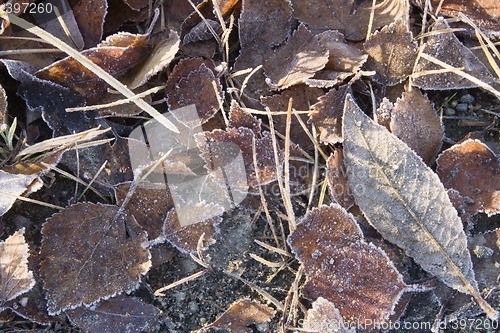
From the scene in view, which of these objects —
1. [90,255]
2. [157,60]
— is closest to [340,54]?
[157,60]

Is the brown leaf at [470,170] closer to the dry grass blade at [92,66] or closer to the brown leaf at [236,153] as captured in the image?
the brown leaf at [236,153]

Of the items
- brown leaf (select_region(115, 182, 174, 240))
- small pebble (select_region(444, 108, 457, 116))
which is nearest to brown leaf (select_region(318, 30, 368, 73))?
small pebble (select_region(444, 108, 457, 116))

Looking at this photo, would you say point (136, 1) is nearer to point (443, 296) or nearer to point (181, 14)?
point (181, 14)

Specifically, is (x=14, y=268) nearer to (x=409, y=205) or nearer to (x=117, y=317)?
(x=117, y=317)

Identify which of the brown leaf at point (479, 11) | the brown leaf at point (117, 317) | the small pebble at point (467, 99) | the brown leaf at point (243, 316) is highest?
the brown leaf at point (479, 11)

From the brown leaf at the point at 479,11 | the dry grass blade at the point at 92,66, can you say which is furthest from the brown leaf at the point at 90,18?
the brown leaf at the point at 479,11

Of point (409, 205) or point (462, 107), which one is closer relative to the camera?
point (409, 205)

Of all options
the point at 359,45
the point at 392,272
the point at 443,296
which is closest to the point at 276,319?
the point at 392,272
